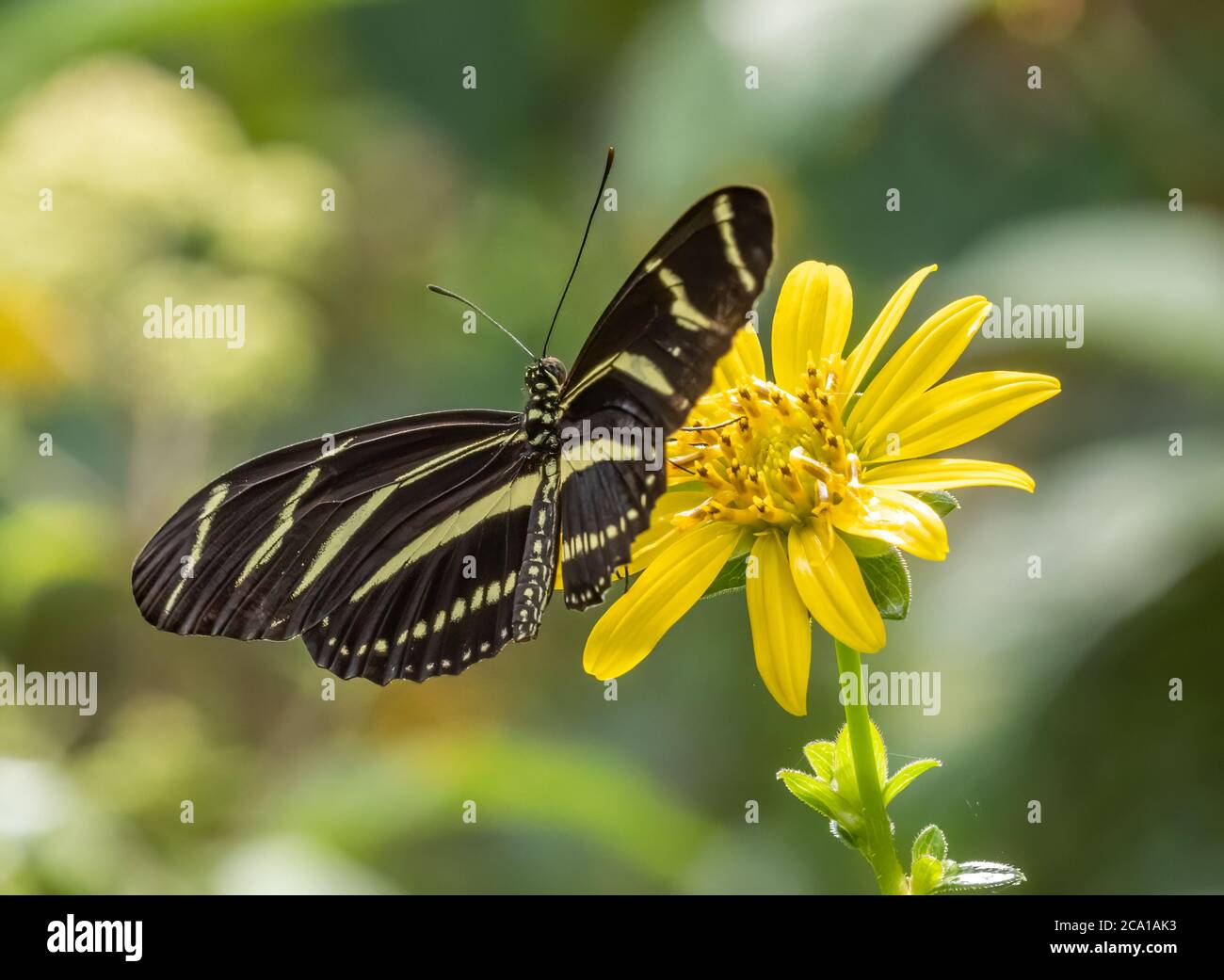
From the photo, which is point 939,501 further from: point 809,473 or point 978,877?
point 978,877

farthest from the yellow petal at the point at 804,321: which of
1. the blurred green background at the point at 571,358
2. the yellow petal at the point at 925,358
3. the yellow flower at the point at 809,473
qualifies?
the blurred green background at the point at 571,358

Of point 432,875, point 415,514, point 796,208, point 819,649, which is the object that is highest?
point 796,208

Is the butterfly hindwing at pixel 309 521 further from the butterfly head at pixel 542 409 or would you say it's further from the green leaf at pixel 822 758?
the green leaf at pixel 822 758

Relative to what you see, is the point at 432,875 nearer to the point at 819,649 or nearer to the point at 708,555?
the point at 819,649

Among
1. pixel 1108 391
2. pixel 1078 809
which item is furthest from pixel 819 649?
pixel 1108 391

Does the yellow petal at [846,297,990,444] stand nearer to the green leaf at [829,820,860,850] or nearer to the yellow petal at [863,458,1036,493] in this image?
the yellow petal at [863,458,1036,493]

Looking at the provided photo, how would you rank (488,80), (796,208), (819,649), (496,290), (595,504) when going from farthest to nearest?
(488,80) → (496,290) → (796,208) → (819,649) → (595,504)
